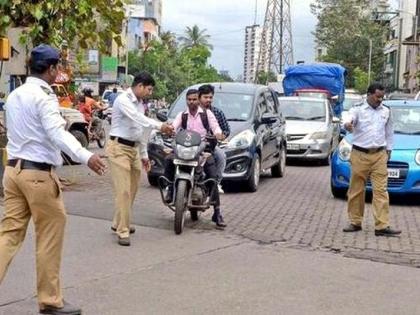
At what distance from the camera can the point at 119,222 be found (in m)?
7.97

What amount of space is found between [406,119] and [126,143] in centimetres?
594

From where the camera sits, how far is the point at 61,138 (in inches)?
194

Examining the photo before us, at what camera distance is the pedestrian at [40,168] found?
4984 millimetres

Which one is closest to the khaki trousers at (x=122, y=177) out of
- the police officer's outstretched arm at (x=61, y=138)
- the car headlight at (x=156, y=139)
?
the police officer's outstretched arm at (x=61, y=138)

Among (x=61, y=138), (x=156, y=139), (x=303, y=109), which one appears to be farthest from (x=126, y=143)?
(x=303, y=109)

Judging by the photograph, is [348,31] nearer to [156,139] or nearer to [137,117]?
[156,139]

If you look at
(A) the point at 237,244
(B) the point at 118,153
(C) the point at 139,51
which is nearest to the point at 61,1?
(B) the point at 118,153

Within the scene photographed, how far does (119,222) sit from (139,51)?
79.2 m

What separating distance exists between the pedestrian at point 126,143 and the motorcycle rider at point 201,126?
1.00 metres

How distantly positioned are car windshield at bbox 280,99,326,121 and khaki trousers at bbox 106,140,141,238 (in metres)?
10.5

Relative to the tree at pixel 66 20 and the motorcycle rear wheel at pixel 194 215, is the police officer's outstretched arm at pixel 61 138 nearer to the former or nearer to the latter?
the motorcycle rear wheel at pixel 194 215

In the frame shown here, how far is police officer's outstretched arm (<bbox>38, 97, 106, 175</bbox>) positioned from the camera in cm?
492

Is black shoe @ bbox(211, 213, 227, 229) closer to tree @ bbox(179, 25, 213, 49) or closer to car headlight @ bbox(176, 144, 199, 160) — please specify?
car headlight @ bbox(176, 144, 199, 160)

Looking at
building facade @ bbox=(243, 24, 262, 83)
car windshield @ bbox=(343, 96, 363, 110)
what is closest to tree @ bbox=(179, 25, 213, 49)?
building facade @ bbox=(243, 24, 262, 83)
